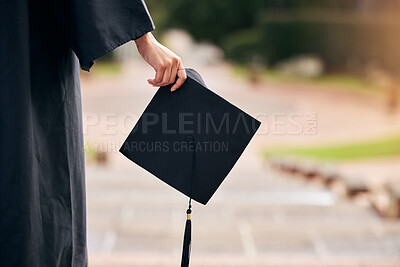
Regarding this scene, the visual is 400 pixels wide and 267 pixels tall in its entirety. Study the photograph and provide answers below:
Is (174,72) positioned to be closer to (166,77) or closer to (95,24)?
(166,77)

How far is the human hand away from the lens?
135 cm

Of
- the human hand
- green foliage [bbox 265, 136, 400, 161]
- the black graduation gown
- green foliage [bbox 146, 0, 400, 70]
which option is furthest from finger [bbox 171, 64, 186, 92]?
green foliage [bbox 146, 0, 400, 70]

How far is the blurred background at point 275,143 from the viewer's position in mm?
2887

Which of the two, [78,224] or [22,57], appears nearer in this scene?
[22,57]

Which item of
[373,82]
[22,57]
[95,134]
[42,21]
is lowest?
[22,57]

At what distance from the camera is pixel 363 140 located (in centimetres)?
1150

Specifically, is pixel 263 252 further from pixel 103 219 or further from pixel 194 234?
pixel 103 219

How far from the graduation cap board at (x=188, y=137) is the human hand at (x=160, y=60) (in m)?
0.04

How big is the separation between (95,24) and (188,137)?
35cm

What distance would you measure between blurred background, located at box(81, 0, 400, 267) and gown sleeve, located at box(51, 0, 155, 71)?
1.26 meters

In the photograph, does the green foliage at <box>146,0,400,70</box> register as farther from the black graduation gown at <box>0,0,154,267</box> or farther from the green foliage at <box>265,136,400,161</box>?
the black graduation gown at <box>0,0,154,267</box>

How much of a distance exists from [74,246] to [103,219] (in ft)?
6.23

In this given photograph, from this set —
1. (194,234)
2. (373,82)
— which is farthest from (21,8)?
(373,82)

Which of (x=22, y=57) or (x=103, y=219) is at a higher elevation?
(x=22, y=57)
